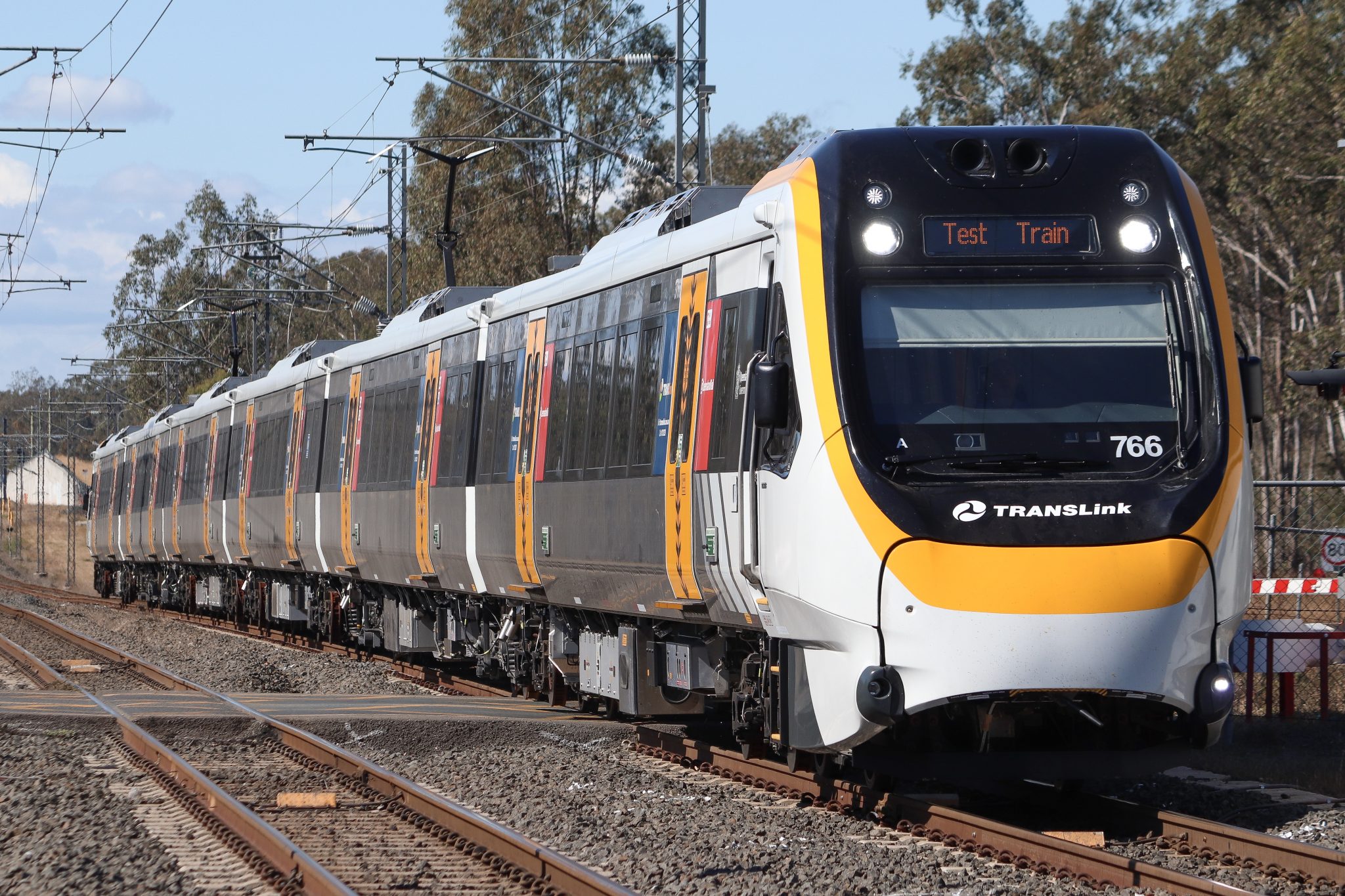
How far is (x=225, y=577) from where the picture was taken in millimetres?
31594

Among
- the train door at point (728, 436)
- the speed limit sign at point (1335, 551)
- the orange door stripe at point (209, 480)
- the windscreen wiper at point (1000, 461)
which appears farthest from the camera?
the orange door stripe at point (209, 480)

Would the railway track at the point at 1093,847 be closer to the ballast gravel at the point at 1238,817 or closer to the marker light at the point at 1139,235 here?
the ballast gravel at the point at 1238,817

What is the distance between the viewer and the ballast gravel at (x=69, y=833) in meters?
8.20

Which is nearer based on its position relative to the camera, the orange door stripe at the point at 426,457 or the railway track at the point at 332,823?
the railway track at the point at 332,823

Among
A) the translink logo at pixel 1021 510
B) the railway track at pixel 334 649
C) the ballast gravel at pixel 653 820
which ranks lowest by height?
the railway track at pixel 334 649

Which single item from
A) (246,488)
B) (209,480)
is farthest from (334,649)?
(209,480)

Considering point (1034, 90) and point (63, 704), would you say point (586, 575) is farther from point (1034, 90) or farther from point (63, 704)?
point (1034, 90)

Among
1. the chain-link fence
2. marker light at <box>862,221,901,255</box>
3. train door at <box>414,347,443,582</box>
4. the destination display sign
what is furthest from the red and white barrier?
train door at <box>414,347,443,582</box>

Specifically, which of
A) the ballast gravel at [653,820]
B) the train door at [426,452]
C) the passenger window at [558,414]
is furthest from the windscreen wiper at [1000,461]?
the train door at [426,452]

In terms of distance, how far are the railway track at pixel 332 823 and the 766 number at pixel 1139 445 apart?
3116 millimetres

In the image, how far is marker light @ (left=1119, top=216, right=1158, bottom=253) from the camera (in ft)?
29.9

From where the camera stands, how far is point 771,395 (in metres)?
8.86

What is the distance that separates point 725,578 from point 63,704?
320 inches

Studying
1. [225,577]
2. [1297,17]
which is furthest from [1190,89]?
[225,577]
